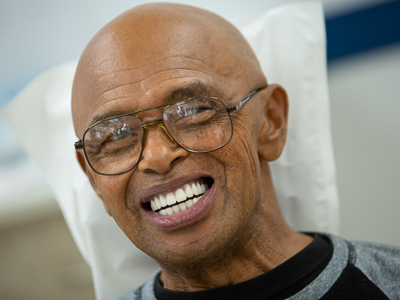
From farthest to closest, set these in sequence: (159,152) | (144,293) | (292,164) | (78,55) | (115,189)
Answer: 1. (78,55)
2. (292,164)
3. (144,293)
4. (115,189)
5. (159,152)

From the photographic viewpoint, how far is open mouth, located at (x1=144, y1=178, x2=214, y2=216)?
1.01m

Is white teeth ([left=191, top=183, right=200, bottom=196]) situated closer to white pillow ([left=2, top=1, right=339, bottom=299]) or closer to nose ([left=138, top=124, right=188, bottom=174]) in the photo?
nose ([left=138, top=124, right=188, bottom=174])

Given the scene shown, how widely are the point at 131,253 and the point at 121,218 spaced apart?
599 millimetres

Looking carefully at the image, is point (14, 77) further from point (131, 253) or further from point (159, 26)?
point (159, 26)

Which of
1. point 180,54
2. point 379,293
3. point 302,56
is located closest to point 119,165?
point 180,54

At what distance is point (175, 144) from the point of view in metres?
1.00

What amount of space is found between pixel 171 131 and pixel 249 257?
473 mm

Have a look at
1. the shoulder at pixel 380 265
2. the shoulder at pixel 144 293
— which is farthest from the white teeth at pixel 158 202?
the shoulder at pixel 380 265

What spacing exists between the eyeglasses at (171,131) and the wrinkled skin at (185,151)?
0.02 m

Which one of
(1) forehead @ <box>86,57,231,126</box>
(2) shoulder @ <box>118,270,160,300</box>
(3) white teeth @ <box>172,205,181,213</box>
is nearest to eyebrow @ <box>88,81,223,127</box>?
(1) forehead @ <box>86,57,231,126</box>

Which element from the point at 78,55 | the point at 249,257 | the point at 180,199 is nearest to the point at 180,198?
the point at 180,199

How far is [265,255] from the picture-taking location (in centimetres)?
116

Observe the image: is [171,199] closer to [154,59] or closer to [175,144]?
[175,144]

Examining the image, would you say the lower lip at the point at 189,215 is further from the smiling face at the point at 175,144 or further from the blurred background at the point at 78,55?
the blurred background at the point at 78,55
